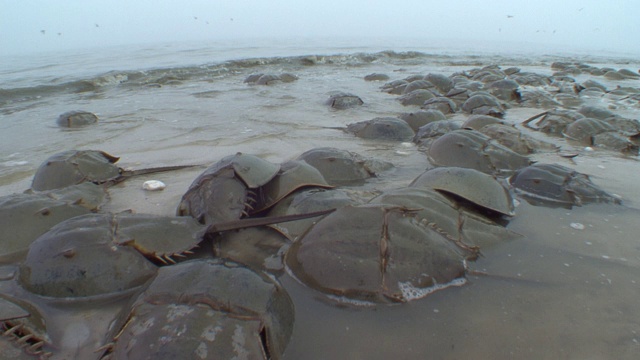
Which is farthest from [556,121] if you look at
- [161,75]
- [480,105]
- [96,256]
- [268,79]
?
[161,75]

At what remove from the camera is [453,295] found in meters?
1.74

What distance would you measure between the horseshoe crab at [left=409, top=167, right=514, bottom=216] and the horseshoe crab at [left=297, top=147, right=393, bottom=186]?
75 centimetres

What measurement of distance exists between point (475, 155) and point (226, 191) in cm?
234

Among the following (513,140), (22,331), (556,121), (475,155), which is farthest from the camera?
(556,121)

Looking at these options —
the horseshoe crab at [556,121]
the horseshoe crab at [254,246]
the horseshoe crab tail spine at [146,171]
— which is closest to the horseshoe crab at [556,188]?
the horseshoe crab at [254,246]

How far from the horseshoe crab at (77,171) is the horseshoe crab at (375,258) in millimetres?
2323

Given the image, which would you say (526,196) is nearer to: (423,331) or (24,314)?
(423,331)

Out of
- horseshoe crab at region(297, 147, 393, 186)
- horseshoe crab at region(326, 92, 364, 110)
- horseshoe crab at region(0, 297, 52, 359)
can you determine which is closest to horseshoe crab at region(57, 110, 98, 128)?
horseshoe crab at region(326, 92, 364, 110)

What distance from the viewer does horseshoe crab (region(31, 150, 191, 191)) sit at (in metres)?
3.09

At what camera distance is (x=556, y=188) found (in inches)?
110

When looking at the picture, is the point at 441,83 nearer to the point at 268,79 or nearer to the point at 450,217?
the point at 268,79

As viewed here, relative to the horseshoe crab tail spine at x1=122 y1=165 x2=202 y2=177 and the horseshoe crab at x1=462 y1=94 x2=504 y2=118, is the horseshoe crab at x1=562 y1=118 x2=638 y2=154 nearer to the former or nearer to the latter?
the horseshoe crab at x1=462 y1=94 x2=504 y2=118

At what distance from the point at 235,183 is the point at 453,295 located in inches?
55.8

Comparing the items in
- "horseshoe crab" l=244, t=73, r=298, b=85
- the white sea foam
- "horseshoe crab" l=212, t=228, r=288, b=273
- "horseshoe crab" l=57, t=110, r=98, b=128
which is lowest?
"horseshoe crab" l=57, t=110, r=98, b=128
